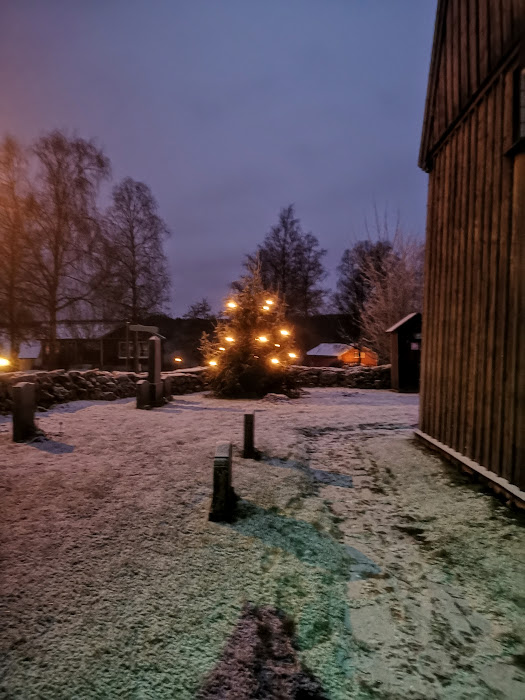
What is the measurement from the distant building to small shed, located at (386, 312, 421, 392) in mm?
9510

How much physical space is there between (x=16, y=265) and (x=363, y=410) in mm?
17039

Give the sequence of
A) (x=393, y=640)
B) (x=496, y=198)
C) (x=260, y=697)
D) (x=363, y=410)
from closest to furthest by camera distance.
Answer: (x=260, y=697), (x=393, y=640), (x=496, y=198), (x=363, y=410)

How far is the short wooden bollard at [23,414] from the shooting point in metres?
5.67

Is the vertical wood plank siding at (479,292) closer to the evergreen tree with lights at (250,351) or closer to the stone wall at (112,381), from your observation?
the evergreen tree with lights at (250,351)

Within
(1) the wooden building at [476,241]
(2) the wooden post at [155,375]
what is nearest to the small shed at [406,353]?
(2) the wooden post at [155,375]

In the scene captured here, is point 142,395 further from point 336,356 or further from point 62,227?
point 336,356

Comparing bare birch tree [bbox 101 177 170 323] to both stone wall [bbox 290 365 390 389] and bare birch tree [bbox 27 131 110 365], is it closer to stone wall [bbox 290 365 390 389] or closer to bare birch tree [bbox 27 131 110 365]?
bare birch tree [bbox 27 131 110 365]

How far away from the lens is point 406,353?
1481cm

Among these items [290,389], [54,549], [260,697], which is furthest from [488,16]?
[290,389]

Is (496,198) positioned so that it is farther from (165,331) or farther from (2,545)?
(165,331)

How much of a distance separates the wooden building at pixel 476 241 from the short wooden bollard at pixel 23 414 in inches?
221

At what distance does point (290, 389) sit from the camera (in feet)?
41.4

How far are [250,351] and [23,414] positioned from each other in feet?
23.4

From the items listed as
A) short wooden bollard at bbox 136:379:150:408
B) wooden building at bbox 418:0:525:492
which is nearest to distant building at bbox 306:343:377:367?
short wooden bollard at bbox 136:379:150:408
